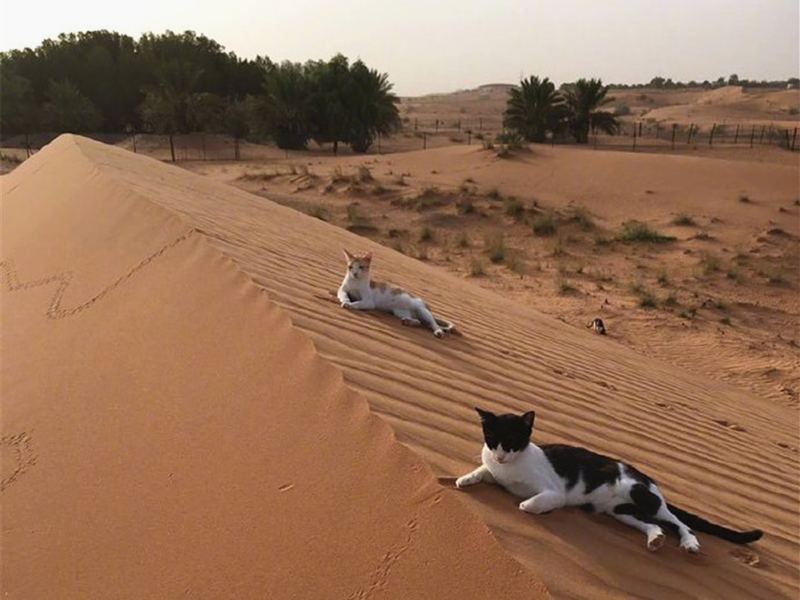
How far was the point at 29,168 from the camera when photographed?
11062 mm

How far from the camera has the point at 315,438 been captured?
2.62m

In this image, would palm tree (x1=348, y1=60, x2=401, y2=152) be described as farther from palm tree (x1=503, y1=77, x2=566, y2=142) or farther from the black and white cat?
the black and white cat

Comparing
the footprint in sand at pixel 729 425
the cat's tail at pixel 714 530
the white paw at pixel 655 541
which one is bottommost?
the footprint in sand at pixel 729 425

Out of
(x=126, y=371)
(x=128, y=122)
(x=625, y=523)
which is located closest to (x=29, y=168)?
(x=126, y=371)

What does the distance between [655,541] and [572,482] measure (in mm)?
340

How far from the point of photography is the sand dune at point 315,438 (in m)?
2.14

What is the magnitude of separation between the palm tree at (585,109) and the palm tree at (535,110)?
597 mm

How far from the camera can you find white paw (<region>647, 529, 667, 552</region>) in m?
2.31

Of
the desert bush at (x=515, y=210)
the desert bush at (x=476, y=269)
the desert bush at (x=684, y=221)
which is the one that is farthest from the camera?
the desert bush at (x=515, y=210)

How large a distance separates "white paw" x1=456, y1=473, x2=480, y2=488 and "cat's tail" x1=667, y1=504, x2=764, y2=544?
888 mm

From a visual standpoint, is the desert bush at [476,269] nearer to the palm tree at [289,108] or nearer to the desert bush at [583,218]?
the desert bush at [583,218]

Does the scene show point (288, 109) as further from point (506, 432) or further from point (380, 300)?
point (506, 432)

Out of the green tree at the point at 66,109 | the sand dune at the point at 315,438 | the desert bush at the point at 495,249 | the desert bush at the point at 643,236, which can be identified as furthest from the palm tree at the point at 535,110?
the sand dune at the point at 315,438

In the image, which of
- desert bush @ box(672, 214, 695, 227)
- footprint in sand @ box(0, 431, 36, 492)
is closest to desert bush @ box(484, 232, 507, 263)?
desert bush @ box(672, 214, 695, 227)
